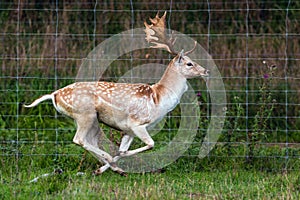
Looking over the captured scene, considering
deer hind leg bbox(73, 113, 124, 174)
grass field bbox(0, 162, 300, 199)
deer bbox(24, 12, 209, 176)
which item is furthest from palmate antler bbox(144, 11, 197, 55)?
grass field bbox(0, 162, 300, 199)

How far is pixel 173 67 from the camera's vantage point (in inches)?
301

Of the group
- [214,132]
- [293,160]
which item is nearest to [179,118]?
[214,132]

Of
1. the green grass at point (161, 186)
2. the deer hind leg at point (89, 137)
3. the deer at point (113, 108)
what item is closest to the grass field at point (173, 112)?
the green grass at point (161, 186)

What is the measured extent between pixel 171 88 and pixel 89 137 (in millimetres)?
1032

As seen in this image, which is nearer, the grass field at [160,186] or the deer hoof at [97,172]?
the grass field at [160,186]

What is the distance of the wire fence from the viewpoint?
27.2 ft

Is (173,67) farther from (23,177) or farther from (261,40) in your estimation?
(261,40)

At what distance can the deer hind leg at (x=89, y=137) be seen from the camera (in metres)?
7.29

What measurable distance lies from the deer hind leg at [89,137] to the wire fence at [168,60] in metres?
0.51

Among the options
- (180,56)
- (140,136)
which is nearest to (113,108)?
(140,136)

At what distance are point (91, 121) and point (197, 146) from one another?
4.97ft

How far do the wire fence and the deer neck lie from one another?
811mm

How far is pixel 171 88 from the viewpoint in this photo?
298 inches

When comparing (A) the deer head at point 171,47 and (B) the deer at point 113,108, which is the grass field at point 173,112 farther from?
(A) the deer head at point 171,47
